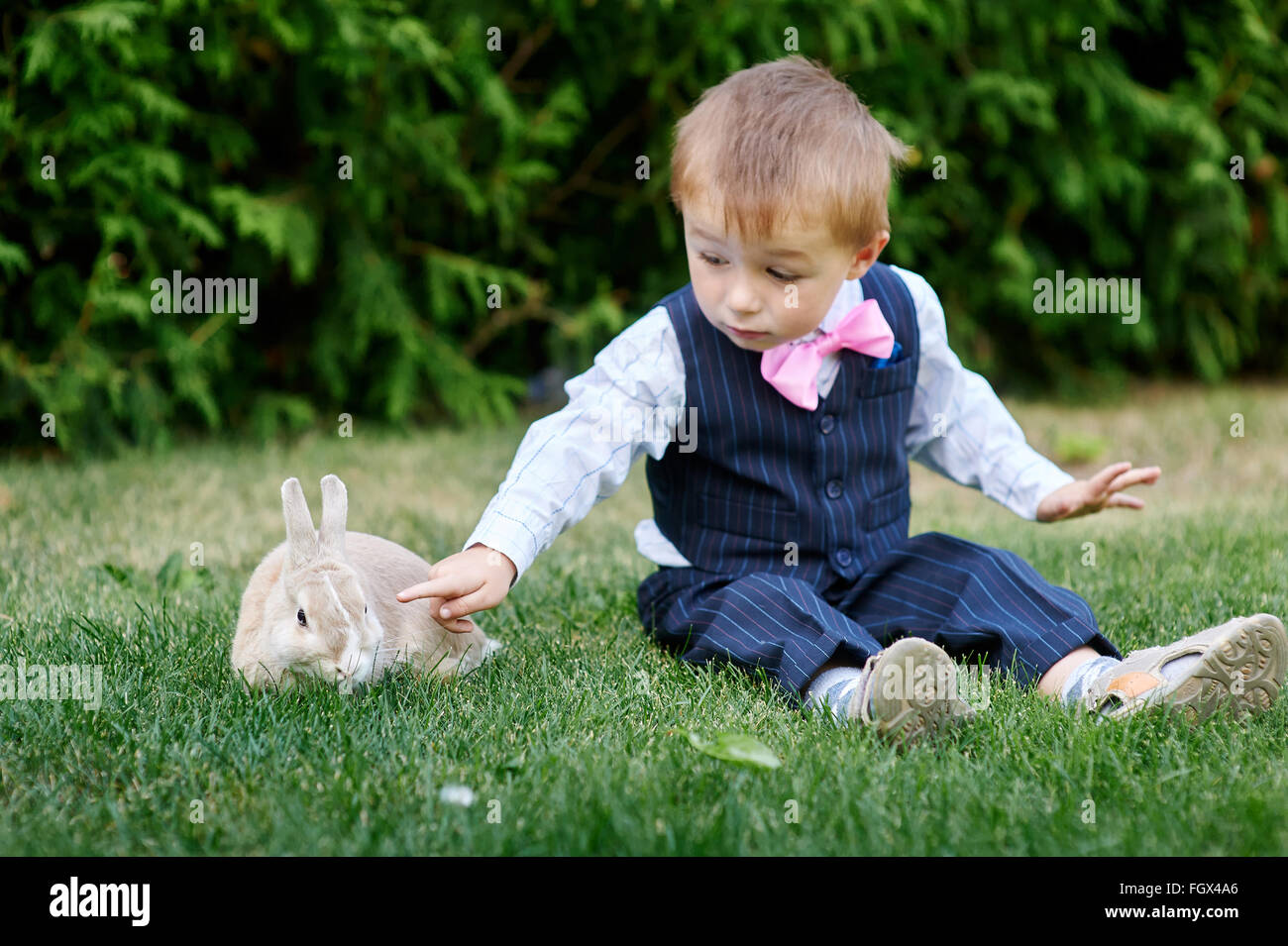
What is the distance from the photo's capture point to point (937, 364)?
278 cm

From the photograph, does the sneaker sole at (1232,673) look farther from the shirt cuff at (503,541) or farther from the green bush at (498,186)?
the green bush at (498,186)

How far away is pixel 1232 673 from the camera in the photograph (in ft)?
6.75

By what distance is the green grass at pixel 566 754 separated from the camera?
1.67 meters

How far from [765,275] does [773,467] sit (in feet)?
1.41

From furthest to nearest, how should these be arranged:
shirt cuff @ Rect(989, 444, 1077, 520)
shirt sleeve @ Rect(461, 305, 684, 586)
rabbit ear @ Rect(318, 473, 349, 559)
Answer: shirt cuff @ Rect(989, 444, 1077, 520), shirt sleeve @ Rect(461, 305, 684, 586), rabbit ear @ Rect(318, 473, 349, 559)

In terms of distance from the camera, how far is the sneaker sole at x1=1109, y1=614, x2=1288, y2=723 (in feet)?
6.70

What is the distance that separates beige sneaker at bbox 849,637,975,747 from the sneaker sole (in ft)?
1.06

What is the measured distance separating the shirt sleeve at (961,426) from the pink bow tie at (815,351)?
0.73ft

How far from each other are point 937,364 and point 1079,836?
52.3 inches

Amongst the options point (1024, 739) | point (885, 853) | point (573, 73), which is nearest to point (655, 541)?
point (1024, 739)

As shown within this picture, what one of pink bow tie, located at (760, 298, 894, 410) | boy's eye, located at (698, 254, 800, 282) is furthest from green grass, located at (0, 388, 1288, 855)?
boy's eye, located at (698, 254, 800, 282)

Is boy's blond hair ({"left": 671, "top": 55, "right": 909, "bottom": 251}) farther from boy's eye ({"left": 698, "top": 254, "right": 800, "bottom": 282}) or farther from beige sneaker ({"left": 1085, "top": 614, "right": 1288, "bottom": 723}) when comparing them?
beige sneaker ({"left": 1085, "top": 614, "right": 1288, "bottom": 723})

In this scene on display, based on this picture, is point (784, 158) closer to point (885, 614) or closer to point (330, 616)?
point (885, 614)

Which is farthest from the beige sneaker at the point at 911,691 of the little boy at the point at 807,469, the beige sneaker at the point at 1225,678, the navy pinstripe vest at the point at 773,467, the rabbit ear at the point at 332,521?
the rabbit ear at the point at 332,521
